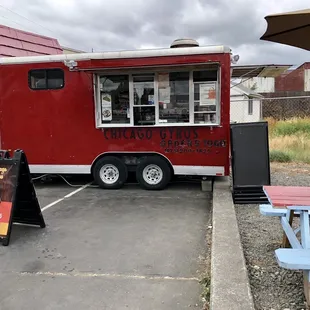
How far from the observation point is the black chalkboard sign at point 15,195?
4.66 m

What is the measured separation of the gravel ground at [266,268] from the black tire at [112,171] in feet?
8.77

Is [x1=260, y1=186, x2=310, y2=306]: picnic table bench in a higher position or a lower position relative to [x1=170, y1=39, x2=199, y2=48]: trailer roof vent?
lower

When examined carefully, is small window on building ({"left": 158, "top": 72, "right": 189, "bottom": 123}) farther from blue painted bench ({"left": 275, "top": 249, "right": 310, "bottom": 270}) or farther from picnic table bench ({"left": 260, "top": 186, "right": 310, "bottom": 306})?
blue painted bench ({"left": 275, "top": 249, "right": 310, "bottom": 270})

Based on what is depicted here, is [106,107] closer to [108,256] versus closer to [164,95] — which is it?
[164,95]

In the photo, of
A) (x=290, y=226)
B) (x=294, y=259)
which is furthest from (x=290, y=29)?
(x=294, y=259)

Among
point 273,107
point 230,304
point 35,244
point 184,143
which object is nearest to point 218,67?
point 184,143

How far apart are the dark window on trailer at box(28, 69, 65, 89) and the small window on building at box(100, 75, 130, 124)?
3.04 ft

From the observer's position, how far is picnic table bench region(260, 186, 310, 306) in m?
2.70

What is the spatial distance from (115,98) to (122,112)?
33 centimetres

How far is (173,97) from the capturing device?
7383mm

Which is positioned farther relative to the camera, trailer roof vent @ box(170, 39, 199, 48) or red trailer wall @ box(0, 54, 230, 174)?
trailer roof vent @ box(170, 39, 199, 48)

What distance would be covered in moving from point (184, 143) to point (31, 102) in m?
3.44

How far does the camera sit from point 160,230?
16.8 feet

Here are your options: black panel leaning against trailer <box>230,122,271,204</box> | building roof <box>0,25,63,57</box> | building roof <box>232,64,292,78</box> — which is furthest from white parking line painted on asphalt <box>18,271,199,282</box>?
building roof <box>0,25,63,57</box>
